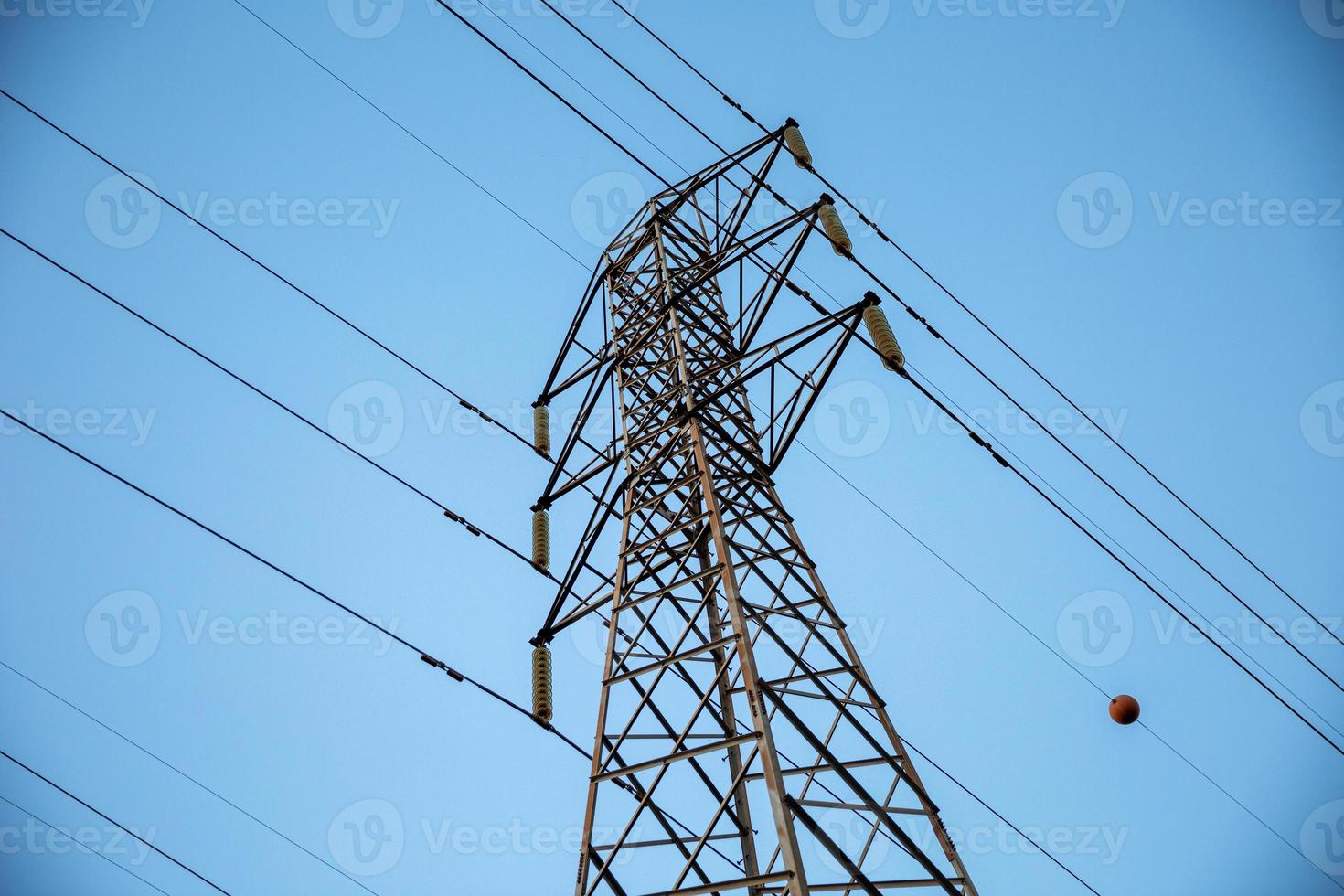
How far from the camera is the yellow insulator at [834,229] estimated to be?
10.7 metres

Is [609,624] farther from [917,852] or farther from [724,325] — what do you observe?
[724,325]

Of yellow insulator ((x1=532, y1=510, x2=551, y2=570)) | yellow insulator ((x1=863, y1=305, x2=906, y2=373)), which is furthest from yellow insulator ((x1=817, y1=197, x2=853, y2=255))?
yellow insulator ((x1=532, y1=510, x2=551, y2=570))

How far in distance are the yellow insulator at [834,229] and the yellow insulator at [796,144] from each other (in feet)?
6.80

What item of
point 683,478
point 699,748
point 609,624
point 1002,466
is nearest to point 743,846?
point 699,748

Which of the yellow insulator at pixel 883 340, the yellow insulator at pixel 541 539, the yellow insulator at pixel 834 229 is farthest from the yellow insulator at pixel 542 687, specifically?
the yellow insulator at pixel 834 229

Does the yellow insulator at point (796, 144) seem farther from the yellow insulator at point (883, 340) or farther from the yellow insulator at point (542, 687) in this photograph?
the yellow insulator at point (542, 687)

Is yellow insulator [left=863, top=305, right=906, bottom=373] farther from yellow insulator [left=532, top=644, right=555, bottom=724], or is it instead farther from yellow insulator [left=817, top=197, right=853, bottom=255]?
yellow insulator [left=532, top=644, right=555, bottom=724]

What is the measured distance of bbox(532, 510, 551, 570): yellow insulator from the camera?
1106 cm

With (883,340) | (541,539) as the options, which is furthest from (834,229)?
(541,539)

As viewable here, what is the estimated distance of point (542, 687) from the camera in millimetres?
9492

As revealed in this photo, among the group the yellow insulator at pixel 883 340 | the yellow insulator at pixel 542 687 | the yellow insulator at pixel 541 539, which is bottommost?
the yellow insulator at pixel 542 687

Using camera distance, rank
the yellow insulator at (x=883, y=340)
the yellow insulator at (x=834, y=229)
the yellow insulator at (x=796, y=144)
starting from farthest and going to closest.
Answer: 1. the yellow insulator at (x=796, y=144)
2. the yellow insulator at (x=834, y=229)
3. the yellow insulator at (x=883, y=340)

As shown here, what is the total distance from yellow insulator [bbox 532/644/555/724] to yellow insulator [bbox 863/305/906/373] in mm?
4899

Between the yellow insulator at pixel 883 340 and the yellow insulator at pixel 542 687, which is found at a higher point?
the yellow insulator at pixel 883 340
